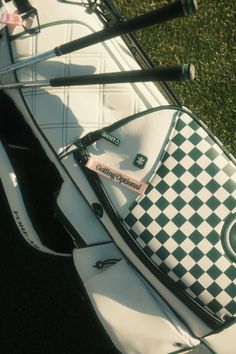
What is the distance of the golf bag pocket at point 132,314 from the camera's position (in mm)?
1496

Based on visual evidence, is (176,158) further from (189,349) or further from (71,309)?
(71,309)

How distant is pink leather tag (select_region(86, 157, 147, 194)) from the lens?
59.9 inches

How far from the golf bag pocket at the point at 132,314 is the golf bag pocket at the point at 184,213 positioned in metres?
0.07

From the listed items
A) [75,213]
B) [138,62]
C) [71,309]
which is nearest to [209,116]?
[138,62]

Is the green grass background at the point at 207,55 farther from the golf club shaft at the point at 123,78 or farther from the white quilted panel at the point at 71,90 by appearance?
the golf club shaft at the point at 123,78

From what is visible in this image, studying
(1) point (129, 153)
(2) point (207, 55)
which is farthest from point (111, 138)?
(2) point (207, 55)

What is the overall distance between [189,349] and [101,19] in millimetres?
1091

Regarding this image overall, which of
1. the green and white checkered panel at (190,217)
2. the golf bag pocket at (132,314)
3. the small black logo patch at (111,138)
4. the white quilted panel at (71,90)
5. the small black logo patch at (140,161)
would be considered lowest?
the golf bag pocket at (132,314)

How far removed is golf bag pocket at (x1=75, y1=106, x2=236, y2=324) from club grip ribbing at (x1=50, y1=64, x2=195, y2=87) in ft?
0.61

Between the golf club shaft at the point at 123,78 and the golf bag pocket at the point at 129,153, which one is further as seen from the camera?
the golf bag pocket at the point at 129,153

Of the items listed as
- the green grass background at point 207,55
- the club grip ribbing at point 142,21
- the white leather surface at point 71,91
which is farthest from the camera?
the green grass background at point 207,55

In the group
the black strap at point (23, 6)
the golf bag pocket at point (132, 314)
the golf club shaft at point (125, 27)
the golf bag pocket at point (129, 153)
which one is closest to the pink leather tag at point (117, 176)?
the golf bag pocket at point (129, 153)

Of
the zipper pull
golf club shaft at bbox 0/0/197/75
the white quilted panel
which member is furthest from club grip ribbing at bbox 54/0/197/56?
the zipper pull

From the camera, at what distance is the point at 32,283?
212cm
